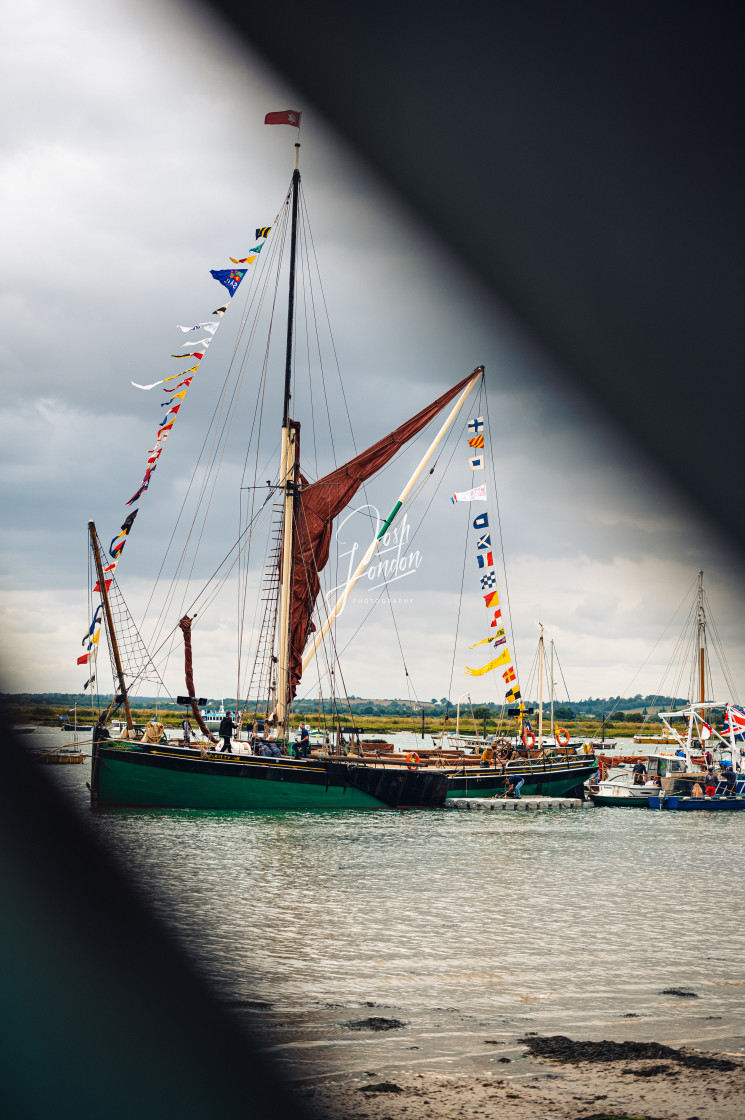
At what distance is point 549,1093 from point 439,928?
713 centimetres

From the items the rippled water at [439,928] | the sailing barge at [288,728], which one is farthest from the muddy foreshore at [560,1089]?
the sailing barge at [288,728]

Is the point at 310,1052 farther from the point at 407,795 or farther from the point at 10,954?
the point at 407,795

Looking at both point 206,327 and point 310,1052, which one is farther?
point 206,327

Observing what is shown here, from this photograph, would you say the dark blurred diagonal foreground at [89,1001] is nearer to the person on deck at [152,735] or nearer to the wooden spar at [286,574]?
the person on deck at [152,735]

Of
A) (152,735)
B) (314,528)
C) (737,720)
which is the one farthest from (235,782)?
(737,720)

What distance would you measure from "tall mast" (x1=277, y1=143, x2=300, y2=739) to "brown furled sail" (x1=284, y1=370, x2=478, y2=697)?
40 centimetres

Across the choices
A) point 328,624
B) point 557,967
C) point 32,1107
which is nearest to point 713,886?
point 557,967

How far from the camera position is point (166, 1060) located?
5.66 m

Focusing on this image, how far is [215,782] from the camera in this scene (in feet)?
91.7

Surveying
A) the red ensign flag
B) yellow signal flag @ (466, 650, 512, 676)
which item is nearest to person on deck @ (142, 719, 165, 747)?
yellow signal flag @ (466, 650, 512, 676)

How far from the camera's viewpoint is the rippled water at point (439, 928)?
8500 mm

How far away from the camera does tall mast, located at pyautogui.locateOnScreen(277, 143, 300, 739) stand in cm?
3116

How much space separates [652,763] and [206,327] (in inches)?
1486

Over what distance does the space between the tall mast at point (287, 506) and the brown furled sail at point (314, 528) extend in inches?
15.9
